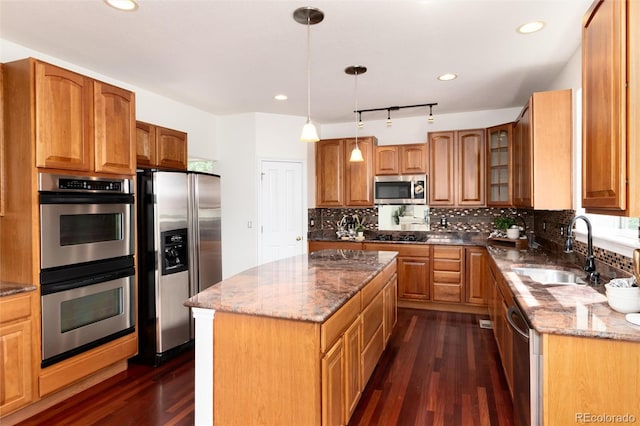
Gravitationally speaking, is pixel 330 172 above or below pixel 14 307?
above

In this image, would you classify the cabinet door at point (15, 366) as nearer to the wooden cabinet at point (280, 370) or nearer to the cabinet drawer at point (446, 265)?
the wooden cabinet at point (280, 370)

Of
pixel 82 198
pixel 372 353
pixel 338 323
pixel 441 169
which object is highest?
pixel 441 169

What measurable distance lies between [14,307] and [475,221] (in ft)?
16.3

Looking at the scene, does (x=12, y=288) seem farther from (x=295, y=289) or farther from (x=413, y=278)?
(x=413, y=278)

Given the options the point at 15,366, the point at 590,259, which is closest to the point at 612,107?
the point at 590,259

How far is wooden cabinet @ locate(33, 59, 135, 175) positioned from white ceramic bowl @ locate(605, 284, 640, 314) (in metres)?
3.36

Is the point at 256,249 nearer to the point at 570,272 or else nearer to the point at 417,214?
the point at 417,214

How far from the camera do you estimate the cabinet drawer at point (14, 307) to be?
89.8 inches

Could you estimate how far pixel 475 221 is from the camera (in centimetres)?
516

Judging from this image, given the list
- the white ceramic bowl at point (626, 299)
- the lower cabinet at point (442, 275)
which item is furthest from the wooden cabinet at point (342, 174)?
the white ceramic bowl at point (626, 299)

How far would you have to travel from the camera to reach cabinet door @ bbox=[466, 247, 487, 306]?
4.59 meters

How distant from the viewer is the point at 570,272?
2.72 m

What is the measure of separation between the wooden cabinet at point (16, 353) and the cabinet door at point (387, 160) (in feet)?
13.7
